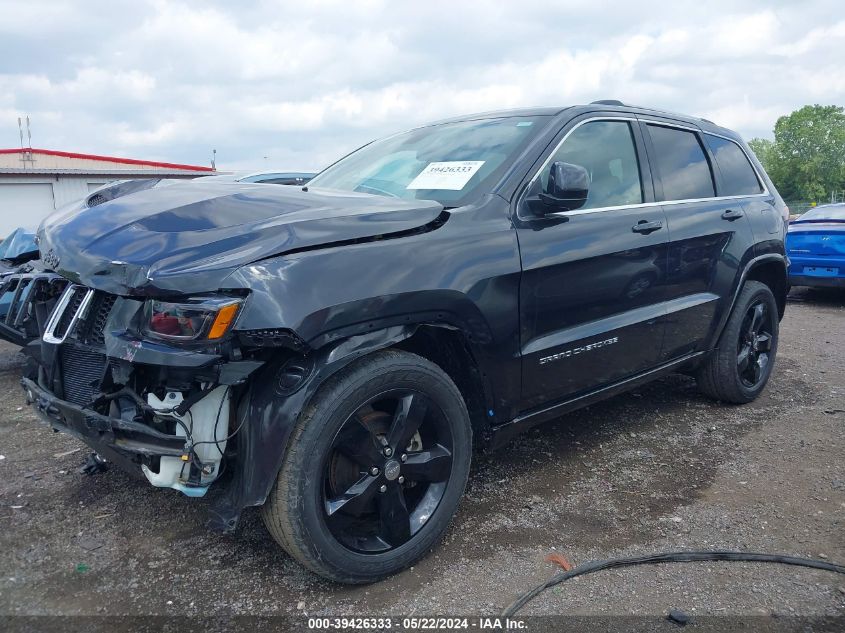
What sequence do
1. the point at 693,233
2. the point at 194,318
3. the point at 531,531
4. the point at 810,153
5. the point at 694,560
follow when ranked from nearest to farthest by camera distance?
the point at 194,318 < the point at 694,560 < the point at 531,531 < the point at 693,233 < the point at 810,153

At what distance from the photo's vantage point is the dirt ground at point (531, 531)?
97.4 inches

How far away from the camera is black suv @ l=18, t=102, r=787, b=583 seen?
7.23 ft

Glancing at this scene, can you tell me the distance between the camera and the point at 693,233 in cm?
383

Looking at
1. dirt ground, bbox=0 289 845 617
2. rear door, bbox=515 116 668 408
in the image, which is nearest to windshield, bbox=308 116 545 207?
rear door, bbox=515 116 668 408

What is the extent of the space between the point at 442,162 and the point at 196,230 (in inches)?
53.7

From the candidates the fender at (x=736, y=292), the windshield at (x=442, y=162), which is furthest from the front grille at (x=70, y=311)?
the fender at (x=736, y=292)

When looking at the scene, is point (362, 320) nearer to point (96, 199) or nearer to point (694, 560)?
point (96, 199)

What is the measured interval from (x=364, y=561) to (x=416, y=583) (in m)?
0.23

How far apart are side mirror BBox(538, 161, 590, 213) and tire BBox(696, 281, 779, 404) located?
2004 mm

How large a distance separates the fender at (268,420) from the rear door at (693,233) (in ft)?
7.12

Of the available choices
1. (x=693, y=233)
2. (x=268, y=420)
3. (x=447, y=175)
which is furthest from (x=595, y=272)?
(x=268, y=420)

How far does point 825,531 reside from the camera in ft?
9.71

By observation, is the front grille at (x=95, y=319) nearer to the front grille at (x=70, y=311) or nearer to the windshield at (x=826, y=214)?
the front grille at (x=70, y=311)

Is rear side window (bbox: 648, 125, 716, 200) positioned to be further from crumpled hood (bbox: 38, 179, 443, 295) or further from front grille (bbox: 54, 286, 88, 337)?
front grille (bbox: 54, 286, 88, 337)
